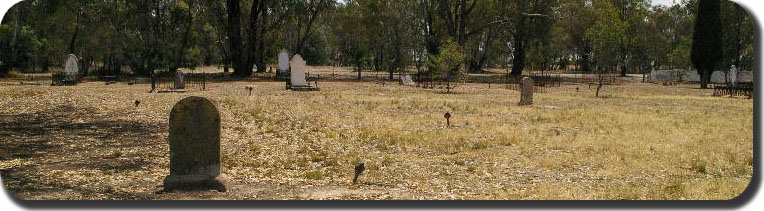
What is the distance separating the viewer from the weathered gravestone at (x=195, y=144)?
7.91 metres

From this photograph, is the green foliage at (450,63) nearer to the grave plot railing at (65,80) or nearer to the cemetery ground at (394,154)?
the cemetery ground at (394,154)

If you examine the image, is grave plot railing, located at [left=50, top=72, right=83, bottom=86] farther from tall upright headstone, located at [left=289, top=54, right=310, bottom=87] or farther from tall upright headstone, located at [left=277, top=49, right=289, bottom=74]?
tall upright headstone, located at [left=277, top=49, right=289, bottom=74]

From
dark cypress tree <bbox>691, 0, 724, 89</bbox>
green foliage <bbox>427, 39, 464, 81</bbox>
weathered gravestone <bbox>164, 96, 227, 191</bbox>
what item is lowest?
weathered gravestone <bbox>164, 96, 227, 191</bbox>

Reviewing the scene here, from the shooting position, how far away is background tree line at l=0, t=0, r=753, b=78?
152ft

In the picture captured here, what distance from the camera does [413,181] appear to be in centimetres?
866

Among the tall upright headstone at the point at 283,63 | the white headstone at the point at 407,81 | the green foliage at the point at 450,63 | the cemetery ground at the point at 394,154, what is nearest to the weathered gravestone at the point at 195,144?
the cemetery ground at the point at 394,154

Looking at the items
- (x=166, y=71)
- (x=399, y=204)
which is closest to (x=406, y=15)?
(x=166, y=71)

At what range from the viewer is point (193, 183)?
788 cm

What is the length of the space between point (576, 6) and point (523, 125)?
5213cm

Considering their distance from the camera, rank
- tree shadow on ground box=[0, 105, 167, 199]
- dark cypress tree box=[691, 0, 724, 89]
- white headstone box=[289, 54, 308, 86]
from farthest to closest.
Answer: dark cypress tree box=[691, 0, 724, 89]
white headstone box=[289, 54, 308, 86]
tree shadow on ground box=[0, 105, 167, 199]

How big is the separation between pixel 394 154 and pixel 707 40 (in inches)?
1738

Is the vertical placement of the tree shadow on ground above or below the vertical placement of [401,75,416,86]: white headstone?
below

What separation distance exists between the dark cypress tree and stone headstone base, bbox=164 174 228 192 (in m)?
46.1

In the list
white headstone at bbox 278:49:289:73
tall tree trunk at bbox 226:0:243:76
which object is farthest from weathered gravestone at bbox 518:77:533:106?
tall tree trunk at bbox 226:0:243:76
